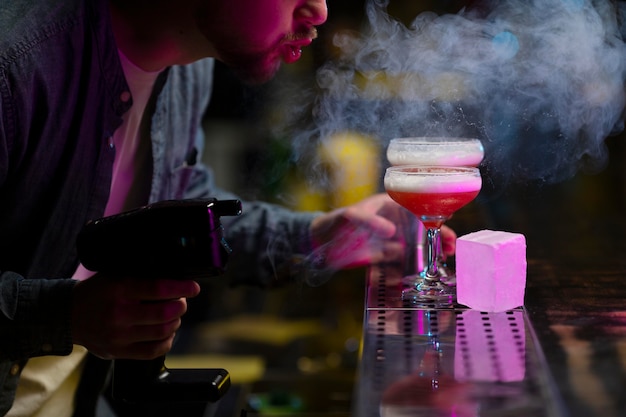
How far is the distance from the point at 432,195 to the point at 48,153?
2.63 ft

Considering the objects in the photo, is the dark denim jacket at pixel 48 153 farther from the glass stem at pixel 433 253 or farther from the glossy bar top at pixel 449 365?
the glass stem at pixel 433 253

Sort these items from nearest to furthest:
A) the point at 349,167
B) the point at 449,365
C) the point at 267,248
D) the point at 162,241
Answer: the point at 449,365 < the point at 162,241 < the point at 267,248 < the point at 349,167

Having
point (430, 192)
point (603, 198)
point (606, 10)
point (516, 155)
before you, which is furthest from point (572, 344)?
point (603, 198)

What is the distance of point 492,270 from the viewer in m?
1.37

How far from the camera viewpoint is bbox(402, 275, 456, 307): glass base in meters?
1.50

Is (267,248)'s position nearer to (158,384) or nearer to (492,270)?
(158,384)

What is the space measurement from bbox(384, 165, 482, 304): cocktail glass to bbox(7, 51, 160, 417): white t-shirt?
2.21ft

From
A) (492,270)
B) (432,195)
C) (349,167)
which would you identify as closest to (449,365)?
(492,270)

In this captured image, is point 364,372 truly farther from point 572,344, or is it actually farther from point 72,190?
point 72,190

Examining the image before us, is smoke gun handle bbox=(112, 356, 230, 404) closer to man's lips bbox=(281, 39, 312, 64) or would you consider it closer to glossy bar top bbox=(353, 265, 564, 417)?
glossy bar top bbox=(353, 265, 564, 417)

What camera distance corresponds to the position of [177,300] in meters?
1.36

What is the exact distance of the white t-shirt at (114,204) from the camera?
1747 mm

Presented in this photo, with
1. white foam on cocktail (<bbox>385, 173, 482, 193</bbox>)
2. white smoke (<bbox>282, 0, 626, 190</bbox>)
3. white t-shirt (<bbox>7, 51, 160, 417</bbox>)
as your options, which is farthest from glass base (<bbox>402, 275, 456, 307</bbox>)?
white t-shirt (<bbox>7, 51, 160, 417</bbox>)

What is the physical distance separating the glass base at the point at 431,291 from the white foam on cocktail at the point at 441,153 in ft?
0.85
